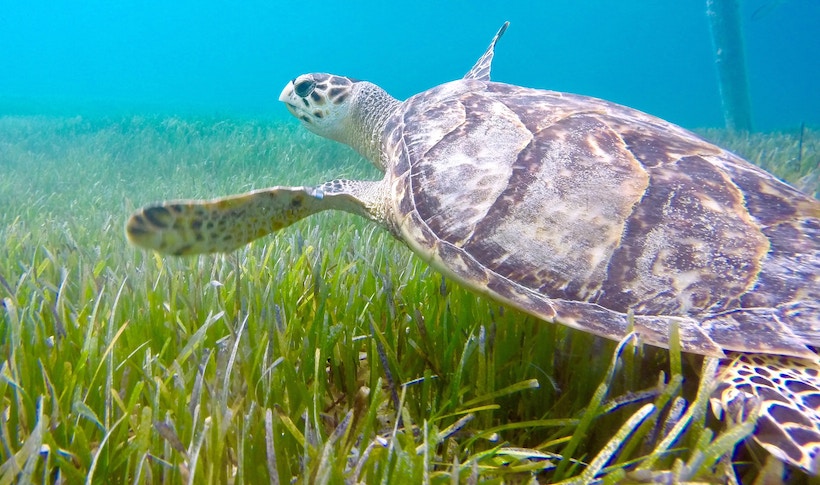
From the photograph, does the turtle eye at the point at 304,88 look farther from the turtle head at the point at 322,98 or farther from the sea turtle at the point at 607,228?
the sea turtle at the point at 607,228

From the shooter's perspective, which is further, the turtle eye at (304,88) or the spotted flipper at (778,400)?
the turtle eye at (304,88)

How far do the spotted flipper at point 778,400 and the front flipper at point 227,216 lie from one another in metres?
1.72

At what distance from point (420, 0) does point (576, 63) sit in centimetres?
4561

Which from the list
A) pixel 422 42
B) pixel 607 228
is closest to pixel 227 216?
pixel 607 228

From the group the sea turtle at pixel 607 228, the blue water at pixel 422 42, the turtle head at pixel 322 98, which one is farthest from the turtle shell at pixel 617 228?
the blue water at pixel 422 42

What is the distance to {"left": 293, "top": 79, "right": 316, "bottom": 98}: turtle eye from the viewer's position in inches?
137

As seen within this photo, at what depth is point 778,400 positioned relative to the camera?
114 centimetres

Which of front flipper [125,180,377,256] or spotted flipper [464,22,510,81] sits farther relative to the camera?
spotted flipper [464,22,510,81]

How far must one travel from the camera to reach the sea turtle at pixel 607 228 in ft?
4.24

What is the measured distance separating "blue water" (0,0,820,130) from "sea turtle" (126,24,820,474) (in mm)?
100578

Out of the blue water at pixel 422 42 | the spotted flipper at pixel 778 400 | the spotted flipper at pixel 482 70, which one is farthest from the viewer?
the blue water at pixel 422 42

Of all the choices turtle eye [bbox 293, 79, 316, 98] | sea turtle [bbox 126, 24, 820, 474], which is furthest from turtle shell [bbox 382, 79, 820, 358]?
turtle eye [bbox 293, 79, 316, 98]

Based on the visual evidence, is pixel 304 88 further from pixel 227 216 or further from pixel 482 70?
pixel 227 216

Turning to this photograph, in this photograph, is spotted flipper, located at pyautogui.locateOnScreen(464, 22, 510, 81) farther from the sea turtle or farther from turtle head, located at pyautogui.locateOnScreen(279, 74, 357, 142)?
the sea turtle
